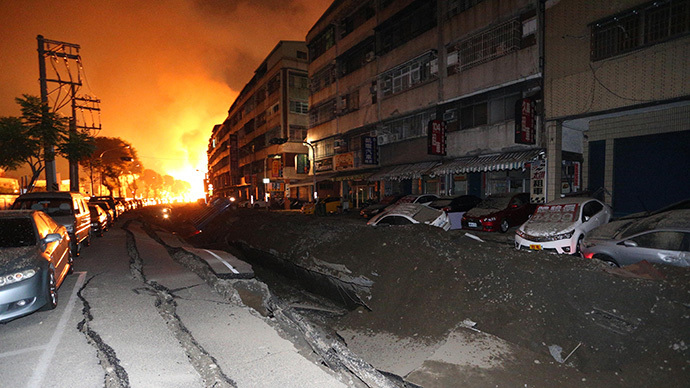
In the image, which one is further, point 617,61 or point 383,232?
point 617,61

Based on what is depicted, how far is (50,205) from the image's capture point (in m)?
10.2

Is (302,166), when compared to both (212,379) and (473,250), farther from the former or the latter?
(212,379)

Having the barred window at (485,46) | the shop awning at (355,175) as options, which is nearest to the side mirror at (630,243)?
the barred window at (485,46)

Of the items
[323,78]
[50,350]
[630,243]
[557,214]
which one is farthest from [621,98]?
[323,78]

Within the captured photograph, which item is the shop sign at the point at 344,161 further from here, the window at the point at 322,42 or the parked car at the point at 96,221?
the parked car at the point at 96,221

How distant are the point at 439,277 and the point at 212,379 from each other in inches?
198

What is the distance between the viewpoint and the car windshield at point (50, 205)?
998cm

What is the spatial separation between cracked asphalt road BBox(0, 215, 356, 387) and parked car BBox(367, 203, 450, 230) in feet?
23.1

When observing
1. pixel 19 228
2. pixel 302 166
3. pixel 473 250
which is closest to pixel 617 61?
pixel 473 250

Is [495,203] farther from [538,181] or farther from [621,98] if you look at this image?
[621,98]

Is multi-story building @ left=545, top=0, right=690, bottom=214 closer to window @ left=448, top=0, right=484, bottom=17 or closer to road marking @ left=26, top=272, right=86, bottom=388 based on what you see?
window @ left=448, top=0, right=484, bottom=17

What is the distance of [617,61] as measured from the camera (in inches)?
539

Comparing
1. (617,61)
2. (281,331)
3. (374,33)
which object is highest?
(374,33)

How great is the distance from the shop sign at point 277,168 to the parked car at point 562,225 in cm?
3680
